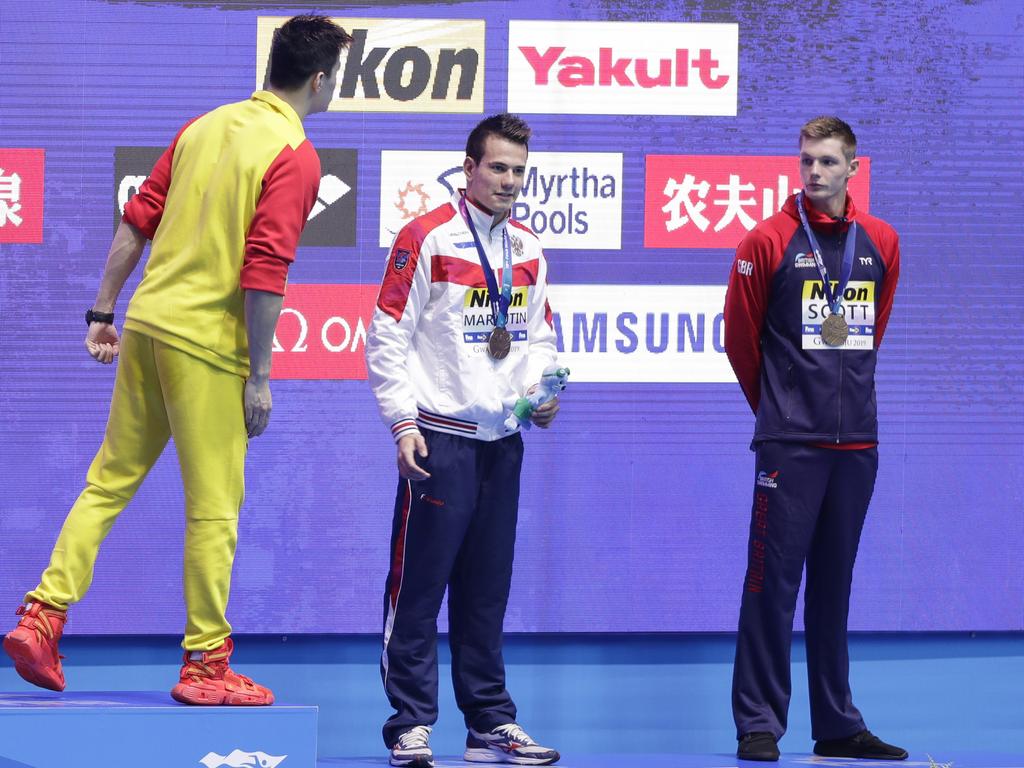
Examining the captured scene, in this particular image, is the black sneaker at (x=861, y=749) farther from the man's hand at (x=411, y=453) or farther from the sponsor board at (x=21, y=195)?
the sponsor board at (x=21, y=195)

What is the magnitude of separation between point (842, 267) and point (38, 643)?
1.95 metres

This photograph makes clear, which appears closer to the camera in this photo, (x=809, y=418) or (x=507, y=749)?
(x=507, y=749)

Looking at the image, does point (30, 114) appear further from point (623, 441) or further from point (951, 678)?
point (951, 678)

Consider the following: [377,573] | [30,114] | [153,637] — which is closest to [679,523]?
[377,573]

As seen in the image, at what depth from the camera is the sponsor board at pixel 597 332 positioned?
13.0ft

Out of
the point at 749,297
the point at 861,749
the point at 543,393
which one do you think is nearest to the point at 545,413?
the point at 543,393

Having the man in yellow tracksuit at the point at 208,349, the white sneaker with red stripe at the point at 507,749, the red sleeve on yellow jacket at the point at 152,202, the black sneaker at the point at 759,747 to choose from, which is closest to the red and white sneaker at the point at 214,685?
the man in yellow tracksuit at the point at 208,349

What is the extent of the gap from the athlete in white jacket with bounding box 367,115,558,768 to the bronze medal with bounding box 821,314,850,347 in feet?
2.22

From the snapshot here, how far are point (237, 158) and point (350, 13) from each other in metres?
1.40

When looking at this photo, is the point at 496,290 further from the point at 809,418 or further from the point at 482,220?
the point at 809,418

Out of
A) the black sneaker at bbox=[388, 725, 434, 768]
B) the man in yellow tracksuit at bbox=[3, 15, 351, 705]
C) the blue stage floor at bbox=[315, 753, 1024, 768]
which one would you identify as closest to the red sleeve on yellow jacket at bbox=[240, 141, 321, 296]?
the man in yellow tracksuit at bbox=[3, 15, 351, 705]

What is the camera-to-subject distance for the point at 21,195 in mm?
3891

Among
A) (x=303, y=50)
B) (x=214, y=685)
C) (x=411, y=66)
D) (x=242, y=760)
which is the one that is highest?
(x=411, y=66)

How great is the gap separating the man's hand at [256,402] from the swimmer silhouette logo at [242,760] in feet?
2.05
